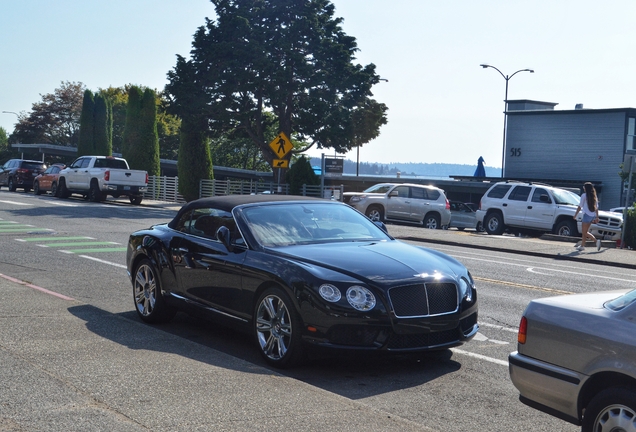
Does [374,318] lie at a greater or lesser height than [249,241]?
lesser

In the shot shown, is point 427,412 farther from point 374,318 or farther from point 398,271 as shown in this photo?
point 398,271

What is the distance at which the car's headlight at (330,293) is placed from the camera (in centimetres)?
690

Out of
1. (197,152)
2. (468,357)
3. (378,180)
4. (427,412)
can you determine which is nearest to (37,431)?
(427,412)

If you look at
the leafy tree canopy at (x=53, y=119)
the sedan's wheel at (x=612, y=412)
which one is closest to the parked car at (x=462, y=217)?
the sedan's wheel at (x=612, y=412)

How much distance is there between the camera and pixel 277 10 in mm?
41688

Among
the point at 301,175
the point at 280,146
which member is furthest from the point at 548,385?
the point at 301,175

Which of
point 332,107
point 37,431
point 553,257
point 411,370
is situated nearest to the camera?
point 37,431

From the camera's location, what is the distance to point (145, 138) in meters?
48.6

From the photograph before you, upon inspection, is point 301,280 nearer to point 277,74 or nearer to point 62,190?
point 277,74

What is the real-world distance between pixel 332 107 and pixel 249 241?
33.2 meters

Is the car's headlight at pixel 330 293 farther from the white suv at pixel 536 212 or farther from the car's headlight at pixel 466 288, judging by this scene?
the white suv at pixel 536 212

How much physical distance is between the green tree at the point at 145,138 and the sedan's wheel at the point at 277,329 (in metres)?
42.6

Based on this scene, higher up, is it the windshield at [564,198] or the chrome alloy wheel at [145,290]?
the windshield at [564,198]

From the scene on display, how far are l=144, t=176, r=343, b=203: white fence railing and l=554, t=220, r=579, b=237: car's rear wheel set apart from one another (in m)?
11.6
